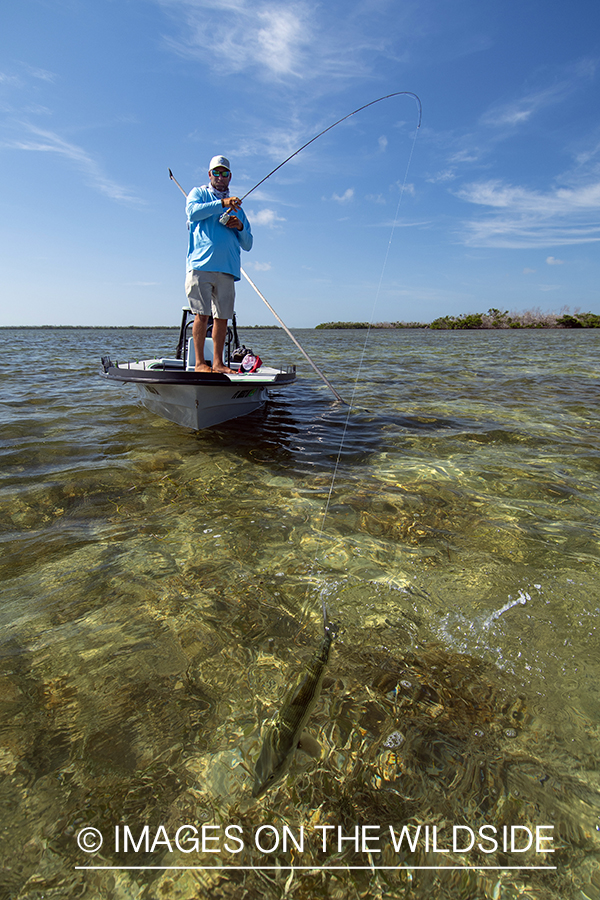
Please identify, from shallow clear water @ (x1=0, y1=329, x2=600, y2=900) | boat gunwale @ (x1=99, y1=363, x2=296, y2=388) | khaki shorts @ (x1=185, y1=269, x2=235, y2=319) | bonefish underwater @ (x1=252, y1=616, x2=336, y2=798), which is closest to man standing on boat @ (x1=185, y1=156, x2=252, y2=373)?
khaki shorts @ (x1=185, y1=269, x2=235, y2=319)

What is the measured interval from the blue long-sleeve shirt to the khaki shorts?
96mm

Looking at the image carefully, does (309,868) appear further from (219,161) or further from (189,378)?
(219,161)

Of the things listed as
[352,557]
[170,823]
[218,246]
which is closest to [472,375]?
[218,246]

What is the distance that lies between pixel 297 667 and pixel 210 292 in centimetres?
495

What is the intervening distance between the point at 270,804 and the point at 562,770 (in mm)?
1136

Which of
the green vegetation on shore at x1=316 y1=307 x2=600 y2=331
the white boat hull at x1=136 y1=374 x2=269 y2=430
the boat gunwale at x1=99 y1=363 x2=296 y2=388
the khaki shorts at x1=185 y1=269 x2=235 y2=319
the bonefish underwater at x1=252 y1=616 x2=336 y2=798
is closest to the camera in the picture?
the bonefish underwater at x1=252 y1=616 x2=336 y2=798

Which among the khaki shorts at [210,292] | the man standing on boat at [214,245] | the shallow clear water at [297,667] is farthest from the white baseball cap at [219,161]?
the shallow clear water at [297,667]

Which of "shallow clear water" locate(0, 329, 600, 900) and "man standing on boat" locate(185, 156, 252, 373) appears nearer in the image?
"shallow clear water" locate(0, 329, 600, 900)

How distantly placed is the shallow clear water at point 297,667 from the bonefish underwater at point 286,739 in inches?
2.9

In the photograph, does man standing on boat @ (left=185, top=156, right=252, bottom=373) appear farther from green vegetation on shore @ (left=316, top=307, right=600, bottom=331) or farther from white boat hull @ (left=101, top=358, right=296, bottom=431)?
green vegetation on shore @ (left=316, top=307, right=600, bottom=331)

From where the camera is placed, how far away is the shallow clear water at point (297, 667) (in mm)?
1387

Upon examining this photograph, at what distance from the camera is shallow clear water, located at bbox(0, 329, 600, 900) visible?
4.55 ft

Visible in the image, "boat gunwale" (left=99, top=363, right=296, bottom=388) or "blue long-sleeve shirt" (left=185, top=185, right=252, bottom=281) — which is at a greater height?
"blue long-sleeve shirt" (left=185, top=185, right=252, bottom=281)

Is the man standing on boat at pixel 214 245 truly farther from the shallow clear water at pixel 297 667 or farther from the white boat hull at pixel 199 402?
the shallow clear water at pixel 297 667
